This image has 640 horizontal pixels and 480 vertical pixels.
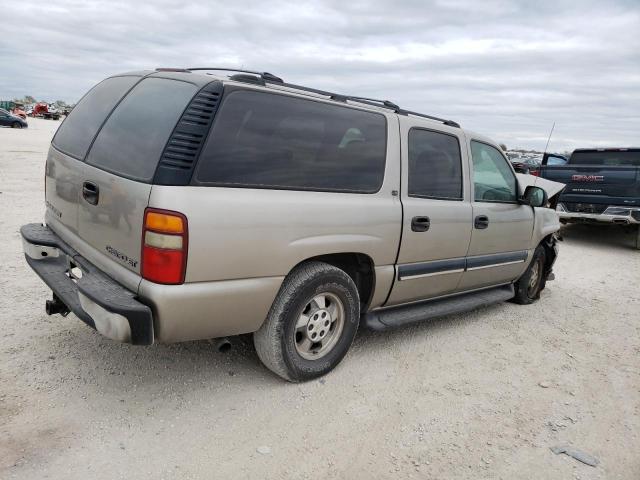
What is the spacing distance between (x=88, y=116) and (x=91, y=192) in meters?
0.84

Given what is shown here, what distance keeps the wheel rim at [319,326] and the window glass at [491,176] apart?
1.79 metres

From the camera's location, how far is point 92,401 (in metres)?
3.00

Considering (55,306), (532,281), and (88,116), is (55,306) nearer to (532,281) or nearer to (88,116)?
(88,116)

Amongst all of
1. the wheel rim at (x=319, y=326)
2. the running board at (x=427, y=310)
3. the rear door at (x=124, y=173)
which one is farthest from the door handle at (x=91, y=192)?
the running board at (x=427, y=310)

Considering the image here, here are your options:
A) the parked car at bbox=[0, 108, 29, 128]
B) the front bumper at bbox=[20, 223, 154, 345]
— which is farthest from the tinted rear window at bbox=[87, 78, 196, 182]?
the parked car at bbox=[0, 108, 29, 128]

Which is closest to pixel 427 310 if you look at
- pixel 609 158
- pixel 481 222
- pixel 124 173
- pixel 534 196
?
pixel 481 222

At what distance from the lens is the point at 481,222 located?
14.7 ft

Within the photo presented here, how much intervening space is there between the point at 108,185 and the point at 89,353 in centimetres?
132

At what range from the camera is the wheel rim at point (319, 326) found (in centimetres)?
338

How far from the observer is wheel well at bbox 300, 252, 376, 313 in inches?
141

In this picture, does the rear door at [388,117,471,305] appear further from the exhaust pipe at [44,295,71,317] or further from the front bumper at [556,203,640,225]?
the front bumper at [556,203,640,225]

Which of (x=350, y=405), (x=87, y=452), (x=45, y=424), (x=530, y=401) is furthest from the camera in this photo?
(x=530, y=401)

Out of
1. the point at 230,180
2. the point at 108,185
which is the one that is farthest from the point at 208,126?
the point at 108,185

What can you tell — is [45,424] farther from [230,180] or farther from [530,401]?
[530,401]
